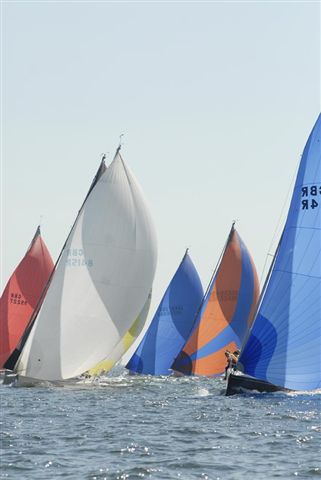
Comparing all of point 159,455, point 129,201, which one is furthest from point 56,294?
point 159,455

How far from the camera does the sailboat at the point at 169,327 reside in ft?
190

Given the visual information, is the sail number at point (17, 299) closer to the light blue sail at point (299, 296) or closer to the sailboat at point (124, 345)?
the sailboat at point (124, 345)

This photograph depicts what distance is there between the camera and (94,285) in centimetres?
4112

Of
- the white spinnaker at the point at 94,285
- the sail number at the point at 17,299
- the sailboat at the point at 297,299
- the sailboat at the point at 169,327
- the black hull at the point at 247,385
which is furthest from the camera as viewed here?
the sailboat at the point at 169,327

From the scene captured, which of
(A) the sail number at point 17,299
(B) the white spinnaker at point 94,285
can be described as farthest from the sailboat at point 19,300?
(B) the white spinnaker at point 94,285

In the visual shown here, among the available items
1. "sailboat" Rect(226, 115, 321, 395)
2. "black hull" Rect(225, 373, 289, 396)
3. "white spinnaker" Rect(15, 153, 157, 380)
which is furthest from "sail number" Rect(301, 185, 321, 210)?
"white spinnaker" Rect(15, 153, 157, 380)

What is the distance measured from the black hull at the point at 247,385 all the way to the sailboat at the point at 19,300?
21398 millimetres

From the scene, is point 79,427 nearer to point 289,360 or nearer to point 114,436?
point 114,436

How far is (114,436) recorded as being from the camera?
23688mm

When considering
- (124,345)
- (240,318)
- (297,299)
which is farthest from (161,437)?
(240,318)

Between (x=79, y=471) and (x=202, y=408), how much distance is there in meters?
13.9

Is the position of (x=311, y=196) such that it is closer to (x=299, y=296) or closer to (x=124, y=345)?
(x=299, y=296)

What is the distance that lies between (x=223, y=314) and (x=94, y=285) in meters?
11.5

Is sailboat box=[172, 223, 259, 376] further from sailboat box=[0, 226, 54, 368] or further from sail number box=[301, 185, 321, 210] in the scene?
sail number box=[301, 185, 321, 210]
